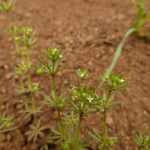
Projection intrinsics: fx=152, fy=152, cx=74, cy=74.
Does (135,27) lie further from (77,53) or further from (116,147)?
(116,147)

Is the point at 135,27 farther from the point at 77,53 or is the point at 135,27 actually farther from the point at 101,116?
the point at 101,116

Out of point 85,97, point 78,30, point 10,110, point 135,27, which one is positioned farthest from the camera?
point 78,30

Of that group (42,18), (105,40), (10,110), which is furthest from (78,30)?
(10,110)

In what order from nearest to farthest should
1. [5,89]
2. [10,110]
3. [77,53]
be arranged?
[10,110] < [5,89] < [77,53]

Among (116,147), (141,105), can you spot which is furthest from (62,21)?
(116,147)

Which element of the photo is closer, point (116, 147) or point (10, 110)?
point (116, 147)

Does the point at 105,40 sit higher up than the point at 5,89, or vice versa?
the point at 105,40

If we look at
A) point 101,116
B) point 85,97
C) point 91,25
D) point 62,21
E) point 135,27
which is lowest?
point 101,116
